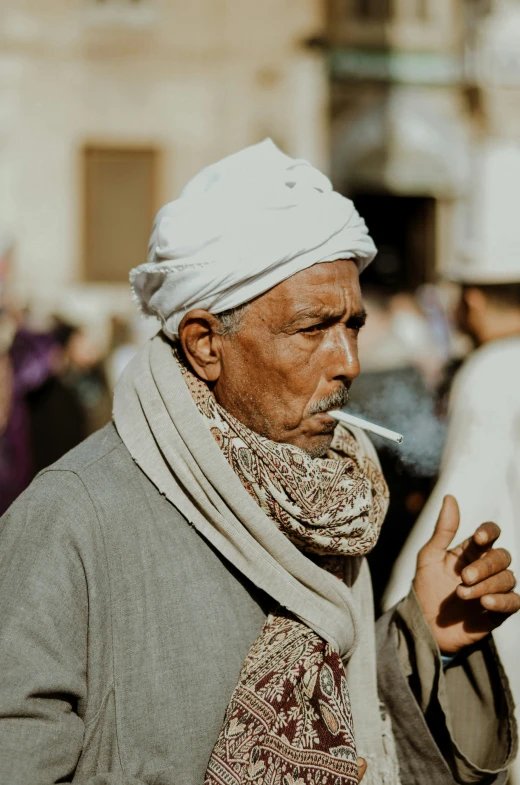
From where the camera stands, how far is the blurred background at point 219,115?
13133 millimetres

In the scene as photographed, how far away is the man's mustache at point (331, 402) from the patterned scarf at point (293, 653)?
0.10 metres

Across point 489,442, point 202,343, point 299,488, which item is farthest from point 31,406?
point 299,488

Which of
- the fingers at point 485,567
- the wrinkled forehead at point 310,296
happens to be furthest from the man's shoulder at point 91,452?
the fingers at point 485,567

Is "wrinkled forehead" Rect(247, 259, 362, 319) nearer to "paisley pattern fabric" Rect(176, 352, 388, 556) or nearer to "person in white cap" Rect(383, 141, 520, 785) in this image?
"paisley pattern fabric" Rect(176, 352, 388, 556)

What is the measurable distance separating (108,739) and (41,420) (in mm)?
5250

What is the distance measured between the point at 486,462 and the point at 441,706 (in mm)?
1064

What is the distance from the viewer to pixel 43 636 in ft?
5.10

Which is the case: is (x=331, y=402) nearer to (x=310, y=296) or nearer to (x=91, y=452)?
(x=310, y=296)

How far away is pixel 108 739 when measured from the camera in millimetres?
1641

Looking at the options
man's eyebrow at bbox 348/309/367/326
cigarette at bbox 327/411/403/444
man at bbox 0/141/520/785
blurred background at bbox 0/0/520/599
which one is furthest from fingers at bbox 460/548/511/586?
blurred background at bbox 0/0/520/599

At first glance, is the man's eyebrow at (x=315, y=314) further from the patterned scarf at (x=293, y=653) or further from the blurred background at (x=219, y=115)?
the blurred background at (x=219, y=115)

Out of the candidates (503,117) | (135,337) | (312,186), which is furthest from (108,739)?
(503,117)

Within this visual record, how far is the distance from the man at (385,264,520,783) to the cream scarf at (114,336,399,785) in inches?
33.0

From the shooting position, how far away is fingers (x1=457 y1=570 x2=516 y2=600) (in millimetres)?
1910
